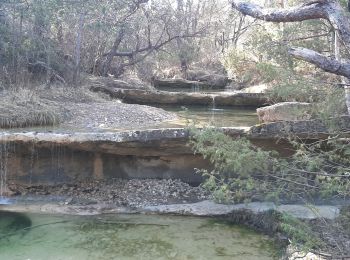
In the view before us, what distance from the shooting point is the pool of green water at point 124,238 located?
5.94 m

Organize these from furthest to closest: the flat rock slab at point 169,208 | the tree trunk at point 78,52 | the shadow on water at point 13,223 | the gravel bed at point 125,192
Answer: the tree trunk at point 78,52
the gravel bed at point 125,192
the flat rock slab at point 169,208
the shadow on water at point 13,223

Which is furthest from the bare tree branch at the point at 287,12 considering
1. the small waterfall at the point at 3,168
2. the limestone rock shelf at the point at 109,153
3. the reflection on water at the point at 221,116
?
the reflection on water at the point at 221,116

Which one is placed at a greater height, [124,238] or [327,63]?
[327,63]

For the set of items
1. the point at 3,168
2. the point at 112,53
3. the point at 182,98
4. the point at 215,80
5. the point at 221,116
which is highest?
the point at 112,53

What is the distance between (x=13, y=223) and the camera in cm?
707

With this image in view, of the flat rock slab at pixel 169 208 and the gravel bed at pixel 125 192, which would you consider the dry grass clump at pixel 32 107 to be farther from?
the flat rock slab at pixel 169 208

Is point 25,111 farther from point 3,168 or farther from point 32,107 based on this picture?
point 3,168

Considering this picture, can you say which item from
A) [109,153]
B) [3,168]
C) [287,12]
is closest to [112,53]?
[109,153]

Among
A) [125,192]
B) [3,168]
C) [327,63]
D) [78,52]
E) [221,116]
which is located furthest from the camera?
[78,52]

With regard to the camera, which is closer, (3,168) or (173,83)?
(3,168)

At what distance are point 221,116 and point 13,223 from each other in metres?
6.92

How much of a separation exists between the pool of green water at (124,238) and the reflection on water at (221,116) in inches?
136

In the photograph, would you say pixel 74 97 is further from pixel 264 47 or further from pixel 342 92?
pixel 342 92

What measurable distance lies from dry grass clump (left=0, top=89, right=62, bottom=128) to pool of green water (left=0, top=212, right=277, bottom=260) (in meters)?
2.29
